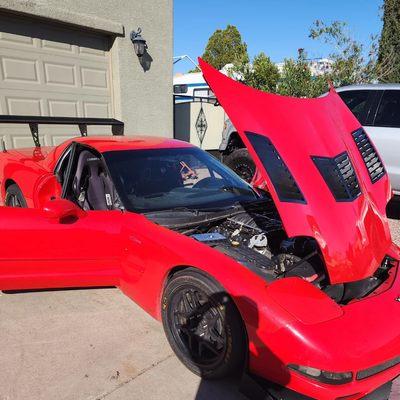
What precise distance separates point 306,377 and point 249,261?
2.49 feet

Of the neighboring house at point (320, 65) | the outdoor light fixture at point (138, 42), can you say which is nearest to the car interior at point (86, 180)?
the outdoor light fixture at point (138, 42)

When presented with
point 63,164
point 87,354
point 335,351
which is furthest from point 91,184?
point 335,351

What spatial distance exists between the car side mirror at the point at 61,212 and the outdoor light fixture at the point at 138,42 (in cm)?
577

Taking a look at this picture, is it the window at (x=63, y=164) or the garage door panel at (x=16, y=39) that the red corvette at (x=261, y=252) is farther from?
the garage door panel at (x=16, y=39)

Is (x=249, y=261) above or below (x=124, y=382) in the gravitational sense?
above

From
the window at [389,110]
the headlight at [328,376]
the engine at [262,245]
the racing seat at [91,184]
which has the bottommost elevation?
the headlight at [328,376]

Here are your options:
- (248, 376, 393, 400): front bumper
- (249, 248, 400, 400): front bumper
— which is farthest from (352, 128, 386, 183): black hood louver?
(248, 376, 393, 400): front bumper

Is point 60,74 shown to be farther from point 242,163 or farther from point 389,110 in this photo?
point 389,110

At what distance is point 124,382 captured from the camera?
2141mm

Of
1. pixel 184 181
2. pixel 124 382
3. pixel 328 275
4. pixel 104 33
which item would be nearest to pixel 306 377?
pixel 328 275

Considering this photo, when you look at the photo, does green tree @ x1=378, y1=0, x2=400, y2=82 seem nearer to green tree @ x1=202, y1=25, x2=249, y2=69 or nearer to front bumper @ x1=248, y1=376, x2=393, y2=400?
front bumper @ x1=248, y1=376, x2=393, y2=400

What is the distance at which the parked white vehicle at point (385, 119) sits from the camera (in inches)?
192

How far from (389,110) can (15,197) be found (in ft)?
15.7

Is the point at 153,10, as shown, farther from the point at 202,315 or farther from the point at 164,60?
the point at 202,315
